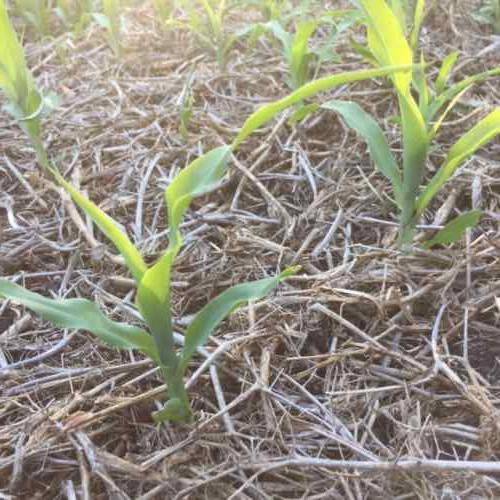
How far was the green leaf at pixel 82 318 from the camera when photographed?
83 centimetres

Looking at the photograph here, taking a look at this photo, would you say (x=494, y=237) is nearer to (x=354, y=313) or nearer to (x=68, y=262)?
(x=354, y=313)

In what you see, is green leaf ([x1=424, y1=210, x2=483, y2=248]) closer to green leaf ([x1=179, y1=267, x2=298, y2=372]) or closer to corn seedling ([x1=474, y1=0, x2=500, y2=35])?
green leaf ([x1=179, y1=267, x2=298, y2=372])

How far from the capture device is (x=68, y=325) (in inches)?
32.6

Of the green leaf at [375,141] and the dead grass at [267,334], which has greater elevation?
the green leaf at [375,141]

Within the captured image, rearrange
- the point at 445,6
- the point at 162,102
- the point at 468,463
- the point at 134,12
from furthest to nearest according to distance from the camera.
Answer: the point at 134,12 < the point at 445,6 < the point at 162,102 < the point at 468,463

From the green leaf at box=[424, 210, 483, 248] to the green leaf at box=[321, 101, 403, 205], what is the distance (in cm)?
8

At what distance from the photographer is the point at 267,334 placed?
3.21ft

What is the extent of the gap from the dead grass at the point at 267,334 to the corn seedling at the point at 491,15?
315 mm

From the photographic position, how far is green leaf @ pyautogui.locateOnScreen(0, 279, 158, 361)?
2.71 feet

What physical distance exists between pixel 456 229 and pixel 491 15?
973mm

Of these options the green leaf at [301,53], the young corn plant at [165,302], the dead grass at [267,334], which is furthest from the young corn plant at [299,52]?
the young corn plant at [165,302]

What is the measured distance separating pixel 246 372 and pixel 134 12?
1.57 m

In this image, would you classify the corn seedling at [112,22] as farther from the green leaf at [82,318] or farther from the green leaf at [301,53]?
the green leaf at [82,318]

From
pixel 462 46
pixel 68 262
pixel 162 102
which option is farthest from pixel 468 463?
pixel 462 46
